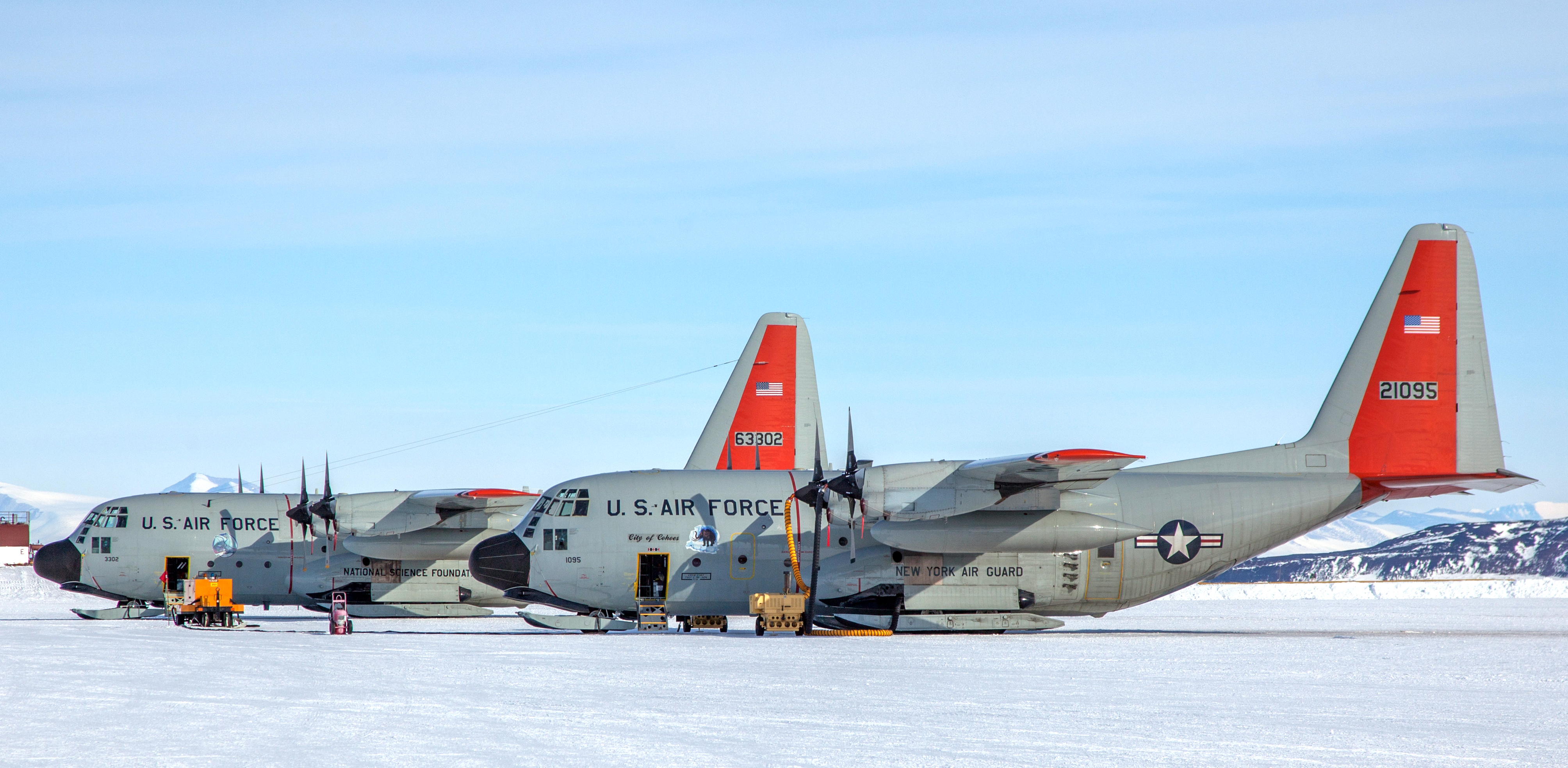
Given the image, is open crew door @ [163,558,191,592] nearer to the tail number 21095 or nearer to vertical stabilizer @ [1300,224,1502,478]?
vertical stabilizer @ [1300,224,1502,478]

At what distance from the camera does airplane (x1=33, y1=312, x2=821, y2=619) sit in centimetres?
2844

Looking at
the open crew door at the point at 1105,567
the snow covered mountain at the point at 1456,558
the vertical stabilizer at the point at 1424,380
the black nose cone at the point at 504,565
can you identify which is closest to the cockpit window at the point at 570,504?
the black nose cone at the point at 504,565

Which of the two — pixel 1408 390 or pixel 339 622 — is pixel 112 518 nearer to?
pixel 339 622

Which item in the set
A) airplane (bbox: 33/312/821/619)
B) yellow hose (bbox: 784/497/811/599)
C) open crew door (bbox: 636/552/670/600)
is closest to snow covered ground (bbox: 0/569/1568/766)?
open crew door (bbox: 636/552/670/600)

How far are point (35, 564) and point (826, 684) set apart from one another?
22812 mm

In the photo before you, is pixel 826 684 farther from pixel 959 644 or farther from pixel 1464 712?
pixel 959 644

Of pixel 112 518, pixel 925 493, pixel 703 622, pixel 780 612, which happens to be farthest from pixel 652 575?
pixel 112 518

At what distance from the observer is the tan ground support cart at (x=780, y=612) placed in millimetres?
23047

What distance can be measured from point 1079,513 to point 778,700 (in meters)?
11.8

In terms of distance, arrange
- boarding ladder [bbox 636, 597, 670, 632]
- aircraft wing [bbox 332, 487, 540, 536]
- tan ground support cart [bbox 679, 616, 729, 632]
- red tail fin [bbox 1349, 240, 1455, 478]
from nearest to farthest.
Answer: boarding ladder [bbox 636, 597, 670, 632]
red tail fin [bbox 1349, 240, 1455, 478]
tan ground support cart [bbox 679, 616, 729, 632]
aircraft wing [bbox 332, 487, 540, 536]

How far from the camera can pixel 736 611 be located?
2406cm

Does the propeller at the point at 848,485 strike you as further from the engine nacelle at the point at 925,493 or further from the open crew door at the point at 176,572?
the open crew door at the point at 176,572

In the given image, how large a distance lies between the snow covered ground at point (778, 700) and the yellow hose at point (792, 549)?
5.48 feet

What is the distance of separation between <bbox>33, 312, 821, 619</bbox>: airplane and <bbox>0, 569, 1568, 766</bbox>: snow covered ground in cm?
570
